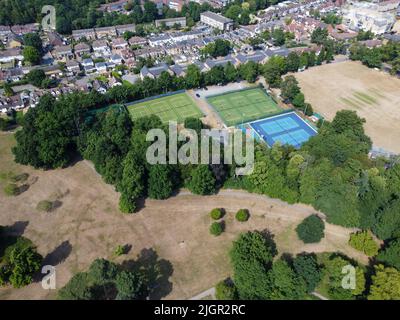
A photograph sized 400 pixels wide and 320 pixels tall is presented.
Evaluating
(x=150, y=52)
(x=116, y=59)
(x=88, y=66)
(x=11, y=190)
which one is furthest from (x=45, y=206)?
(x=150, y=52)

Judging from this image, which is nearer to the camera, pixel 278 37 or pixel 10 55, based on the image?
pixel 10 55

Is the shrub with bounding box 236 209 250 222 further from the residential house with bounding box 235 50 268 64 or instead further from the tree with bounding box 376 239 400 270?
the residential house with bounding box 235 50 268 64

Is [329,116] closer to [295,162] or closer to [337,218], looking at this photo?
[295,162]

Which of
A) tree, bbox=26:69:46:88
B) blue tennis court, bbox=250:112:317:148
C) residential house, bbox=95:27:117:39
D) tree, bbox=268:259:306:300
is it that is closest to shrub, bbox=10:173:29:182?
tree, bbox=26:69:46:88

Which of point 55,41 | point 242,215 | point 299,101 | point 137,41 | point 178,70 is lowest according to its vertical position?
point 242,215

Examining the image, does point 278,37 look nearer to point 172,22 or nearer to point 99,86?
point 172,22
